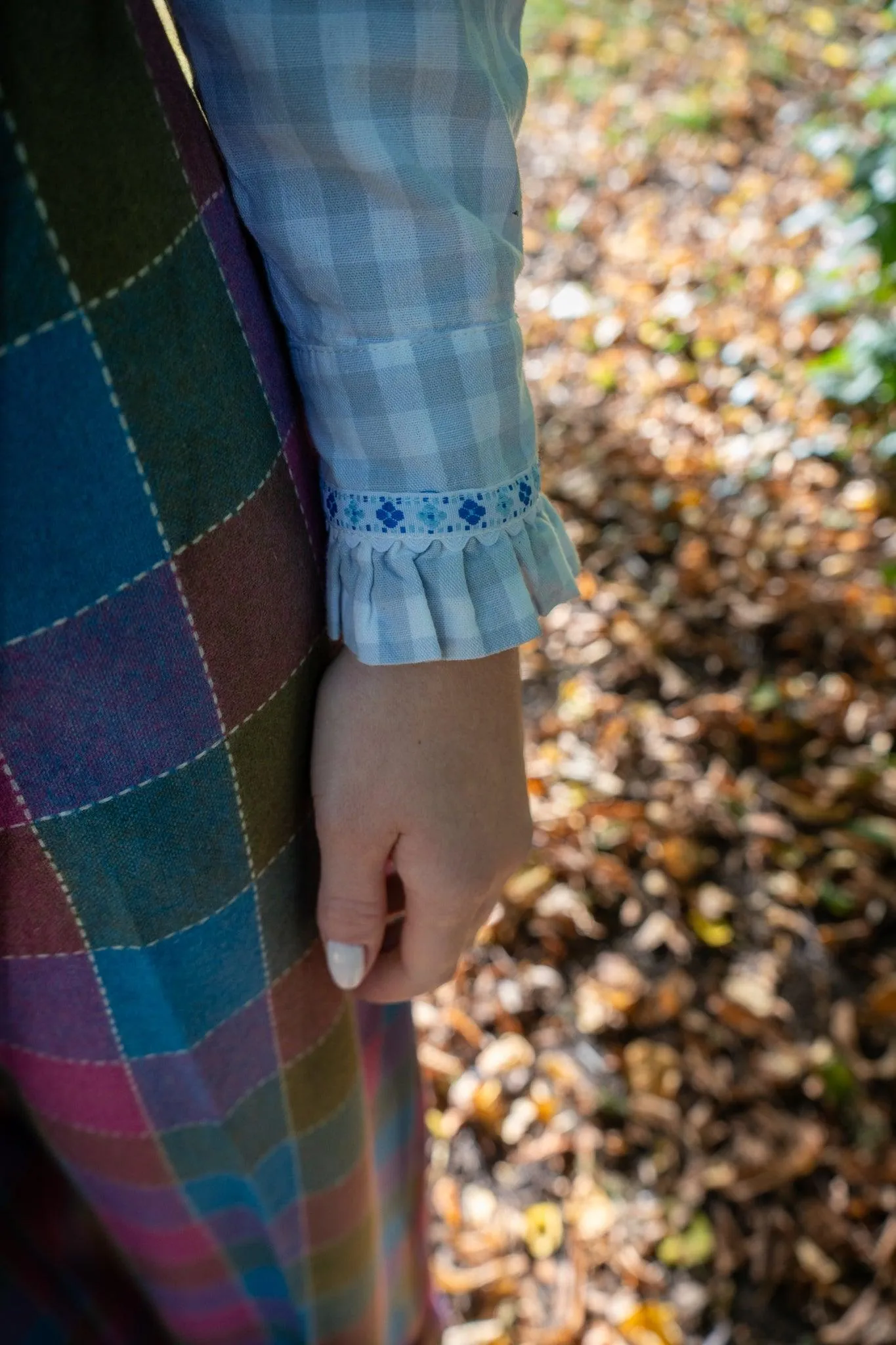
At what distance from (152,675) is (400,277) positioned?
260mm

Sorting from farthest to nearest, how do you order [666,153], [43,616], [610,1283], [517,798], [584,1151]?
[666,153], [584,1151], [610,1283], [517,798], [43,616]

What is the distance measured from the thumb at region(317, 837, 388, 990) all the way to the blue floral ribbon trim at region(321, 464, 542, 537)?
0.20m

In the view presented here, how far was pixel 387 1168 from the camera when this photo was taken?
1.13m

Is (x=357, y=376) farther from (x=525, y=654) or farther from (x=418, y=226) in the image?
(x=525, y=654)

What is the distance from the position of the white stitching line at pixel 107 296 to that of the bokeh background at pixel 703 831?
5.03 ft

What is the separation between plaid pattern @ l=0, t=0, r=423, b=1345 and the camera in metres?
0.56

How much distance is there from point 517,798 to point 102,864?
0.89ft

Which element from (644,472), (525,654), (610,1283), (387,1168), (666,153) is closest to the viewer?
(387,1168)

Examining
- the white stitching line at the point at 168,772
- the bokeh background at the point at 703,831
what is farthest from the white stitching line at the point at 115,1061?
the bokeh background at the point at 703,831

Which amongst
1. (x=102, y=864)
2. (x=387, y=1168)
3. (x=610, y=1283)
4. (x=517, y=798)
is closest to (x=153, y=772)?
(x=102, y=864)

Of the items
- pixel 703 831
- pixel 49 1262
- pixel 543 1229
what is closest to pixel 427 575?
pixel 49 1262

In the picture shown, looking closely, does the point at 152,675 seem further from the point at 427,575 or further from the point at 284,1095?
the point at 284,1095

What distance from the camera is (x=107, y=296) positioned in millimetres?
567

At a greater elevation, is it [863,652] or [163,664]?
[163,664]
